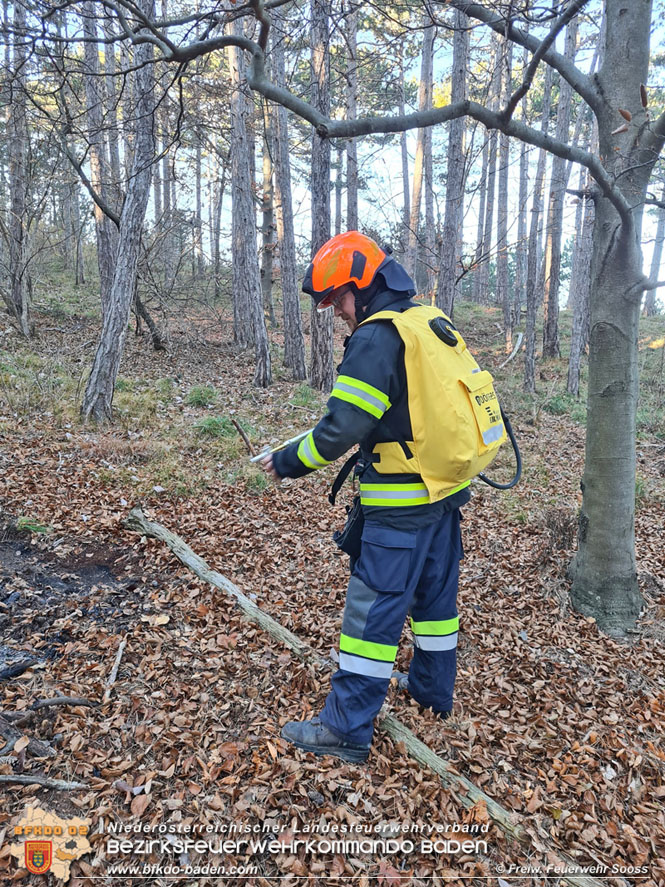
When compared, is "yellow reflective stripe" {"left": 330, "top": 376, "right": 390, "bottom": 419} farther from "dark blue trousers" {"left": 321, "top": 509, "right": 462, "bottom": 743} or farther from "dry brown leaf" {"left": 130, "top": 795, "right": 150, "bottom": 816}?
"dry brown leaf" {"left": 130, "top": 795, "right": 150, "bottom": 816}

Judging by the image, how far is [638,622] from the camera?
159 inches

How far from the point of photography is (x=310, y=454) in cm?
255

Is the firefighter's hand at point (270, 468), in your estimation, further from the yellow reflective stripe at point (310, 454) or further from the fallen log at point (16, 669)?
the fallen log at point (16, 669)

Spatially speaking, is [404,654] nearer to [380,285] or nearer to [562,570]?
[562,570]

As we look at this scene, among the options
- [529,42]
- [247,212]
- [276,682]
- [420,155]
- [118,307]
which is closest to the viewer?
[276,682]

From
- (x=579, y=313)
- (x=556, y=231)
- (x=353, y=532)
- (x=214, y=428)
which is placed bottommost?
(x=353, y=532)

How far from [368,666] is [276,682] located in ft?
3.19

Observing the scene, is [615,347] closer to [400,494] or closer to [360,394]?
[400,494]

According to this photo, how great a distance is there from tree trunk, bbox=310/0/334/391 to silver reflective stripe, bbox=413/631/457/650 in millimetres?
7381

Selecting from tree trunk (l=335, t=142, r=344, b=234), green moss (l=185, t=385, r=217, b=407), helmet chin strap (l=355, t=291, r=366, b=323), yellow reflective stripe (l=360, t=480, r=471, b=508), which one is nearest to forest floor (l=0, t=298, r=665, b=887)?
yellow reflective stripe (l=360, t=480, r=471, b=508)

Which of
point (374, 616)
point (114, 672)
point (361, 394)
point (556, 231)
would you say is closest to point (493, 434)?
point (361, 394)

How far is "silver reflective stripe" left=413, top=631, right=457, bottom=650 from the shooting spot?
2.91 meters

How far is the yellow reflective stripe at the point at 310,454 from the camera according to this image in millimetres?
2529

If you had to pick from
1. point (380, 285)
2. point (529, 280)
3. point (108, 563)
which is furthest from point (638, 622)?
point (529, 280)
